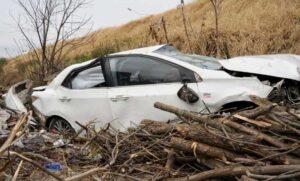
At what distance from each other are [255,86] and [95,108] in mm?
2817

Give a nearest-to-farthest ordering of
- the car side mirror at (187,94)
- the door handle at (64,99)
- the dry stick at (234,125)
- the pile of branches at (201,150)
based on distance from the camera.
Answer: the pile of branches at (201,150) < the dry stick at (234,125) < the car side mirror at (187,94) < the door handle at (64,99)

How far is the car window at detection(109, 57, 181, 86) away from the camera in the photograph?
8578mm

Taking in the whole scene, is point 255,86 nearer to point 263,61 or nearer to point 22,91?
point 263,61

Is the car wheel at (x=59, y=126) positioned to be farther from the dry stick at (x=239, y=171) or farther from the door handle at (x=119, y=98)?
the dry stick at (x=239, y=171)

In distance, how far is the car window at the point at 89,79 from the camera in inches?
369

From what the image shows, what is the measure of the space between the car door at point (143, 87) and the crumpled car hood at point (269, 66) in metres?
0.68

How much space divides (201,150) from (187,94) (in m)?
2.68

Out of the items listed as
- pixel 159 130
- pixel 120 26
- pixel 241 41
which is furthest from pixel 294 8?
pixel 120 26

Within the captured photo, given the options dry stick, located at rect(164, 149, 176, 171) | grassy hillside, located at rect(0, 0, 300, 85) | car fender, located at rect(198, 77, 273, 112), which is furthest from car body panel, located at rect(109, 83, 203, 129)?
grassy hillside, located at rect(0, 0, 300, 85)

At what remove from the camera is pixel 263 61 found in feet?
27.4

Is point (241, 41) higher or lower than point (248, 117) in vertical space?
lower

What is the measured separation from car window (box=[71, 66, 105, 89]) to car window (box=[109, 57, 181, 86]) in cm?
31

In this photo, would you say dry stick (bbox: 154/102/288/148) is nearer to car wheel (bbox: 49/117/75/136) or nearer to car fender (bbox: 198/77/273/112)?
car fender (bbox: 198/77/273/112)

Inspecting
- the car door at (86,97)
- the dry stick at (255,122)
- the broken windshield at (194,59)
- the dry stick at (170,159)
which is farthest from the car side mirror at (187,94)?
the dry stick at (170,159)
